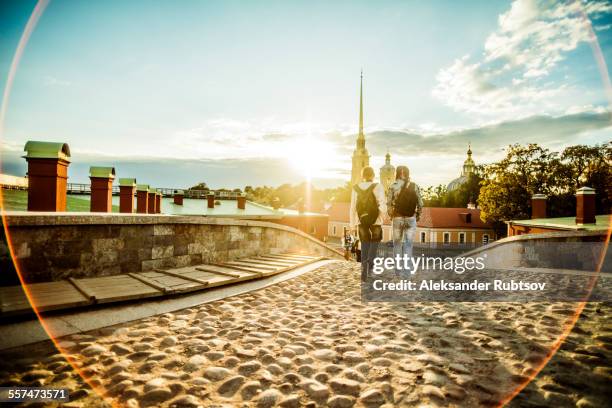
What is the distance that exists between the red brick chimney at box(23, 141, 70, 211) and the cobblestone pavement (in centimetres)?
289

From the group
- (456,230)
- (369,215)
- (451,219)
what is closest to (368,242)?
(369,215)

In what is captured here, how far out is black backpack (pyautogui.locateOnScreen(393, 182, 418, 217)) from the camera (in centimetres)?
570

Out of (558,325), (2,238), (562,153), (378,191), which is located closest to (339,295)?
(378,191)

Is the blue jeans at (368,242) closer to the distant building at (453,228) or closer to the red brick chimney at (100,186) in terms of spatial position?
the red brick chimney at (100,186)

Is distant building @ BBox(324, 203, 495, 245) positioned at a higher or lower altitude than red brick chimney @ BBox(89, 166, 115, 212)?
lower

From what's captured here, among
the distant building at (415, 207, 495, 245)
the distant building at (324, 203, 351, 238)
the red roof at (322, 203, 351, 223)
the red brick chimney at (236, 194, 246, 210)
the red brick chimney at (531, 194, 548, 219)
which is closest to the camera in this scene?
the red brick chimney at (531, 194, 548, 219)

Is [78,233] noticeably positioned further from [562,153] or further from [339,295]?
[562,153]

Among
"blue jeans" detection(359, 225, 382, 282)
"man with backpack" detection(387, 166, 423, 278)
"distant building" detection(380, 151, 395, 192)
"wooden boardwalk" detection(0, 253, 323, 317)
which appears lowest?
"wooden boardwalk" detection(0, 253, 323, 317)

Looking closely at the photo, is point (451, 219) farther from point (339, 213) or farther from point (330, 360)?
point (330, 360)

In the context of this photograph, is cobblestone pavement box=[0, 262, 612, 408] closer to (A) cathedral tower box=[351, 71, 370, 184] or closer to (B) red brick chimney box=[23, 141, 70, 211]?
(B) red brick chimney box=[23, 141, 70, 211]

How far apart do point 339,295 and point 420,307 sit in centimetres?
122

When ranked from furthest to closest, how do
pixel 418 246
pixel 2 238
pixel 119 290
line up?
pixel 418 246, pixel 119 290, pixel 2 238

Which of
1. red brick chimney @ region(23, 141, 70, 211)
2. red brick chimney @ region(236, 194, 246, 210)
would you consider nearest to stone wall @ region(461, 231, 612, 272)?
red brick chimney @ region(23, 141, 70, 211)

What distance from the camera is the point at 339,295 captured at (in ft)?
15.4
